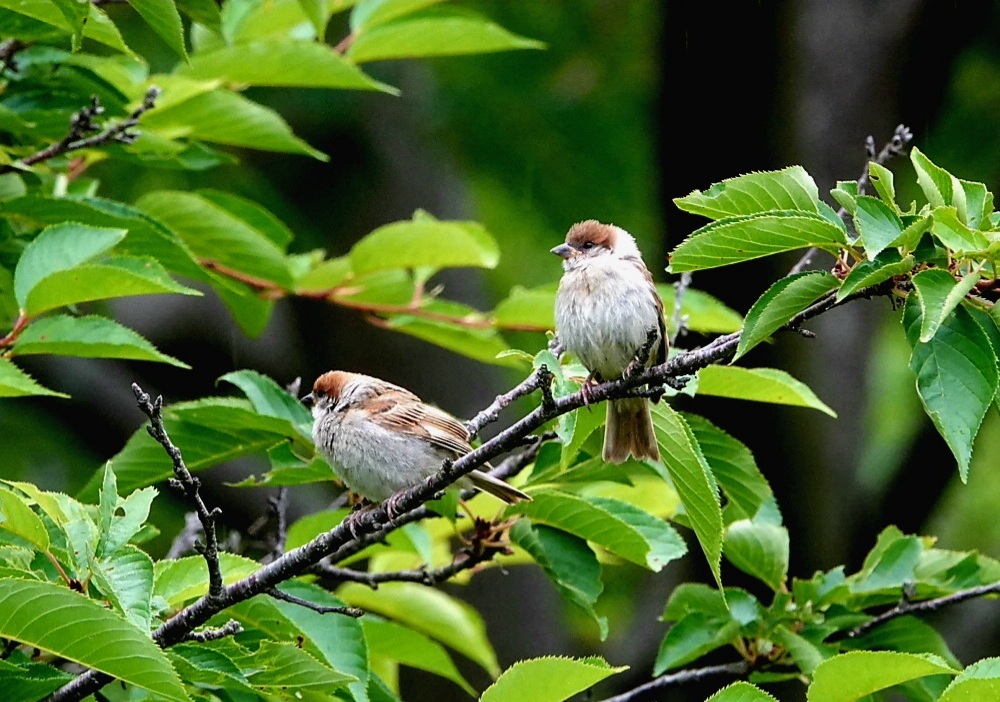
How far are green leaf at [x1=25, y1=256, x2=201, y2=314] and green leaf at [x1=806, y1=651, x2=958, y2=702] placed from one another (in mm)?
1783

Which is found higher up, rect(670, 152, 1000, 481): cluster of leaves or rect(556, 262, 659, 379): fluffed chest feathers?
rect(670, 152, 1000, 481): cluster of leaves

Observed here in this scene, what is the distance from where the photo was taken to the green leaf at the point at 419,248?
4.23 meters

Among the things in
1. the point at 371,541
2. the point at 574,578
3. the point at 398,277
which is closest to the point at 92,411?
the point at 398,277

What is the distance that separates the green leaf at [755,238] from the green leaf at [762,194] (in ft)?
0.36

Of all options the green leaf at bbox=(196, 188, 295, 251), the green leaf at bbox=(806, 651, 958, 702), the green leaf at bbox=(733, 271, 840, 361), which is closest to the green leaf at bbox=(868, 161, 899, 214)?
the green leaf at bbox=(733, 271, 840, 361)

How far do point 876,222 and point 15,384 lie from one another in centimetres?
187

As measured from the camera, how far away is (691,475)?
2730 mm

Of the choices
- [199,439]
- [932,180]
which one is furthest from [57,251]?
[932,180]

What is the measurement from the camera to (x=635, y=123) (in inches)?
374

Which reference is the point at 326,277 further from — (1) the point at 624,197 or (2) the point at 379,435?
(1) the point at 624,197

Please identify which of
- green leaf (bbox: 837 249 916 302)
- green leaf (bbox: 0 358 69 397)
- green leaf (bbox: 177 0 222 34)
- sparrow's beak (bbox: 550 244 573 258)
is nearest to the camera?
green leaf (bbox: 837 249 916 302)

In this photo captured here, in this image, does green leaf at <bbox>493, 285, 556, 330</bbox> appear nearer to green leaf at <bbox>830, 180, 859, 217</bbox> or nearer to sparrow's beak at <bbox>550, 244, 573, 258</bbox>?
sparrow's beak at <bbox>550, 244, 573, 258</bbox>

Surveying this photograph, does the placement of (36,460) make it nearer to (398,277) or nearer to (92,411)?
(92,411)

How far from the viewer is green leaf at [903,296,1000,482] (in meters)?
2.12
